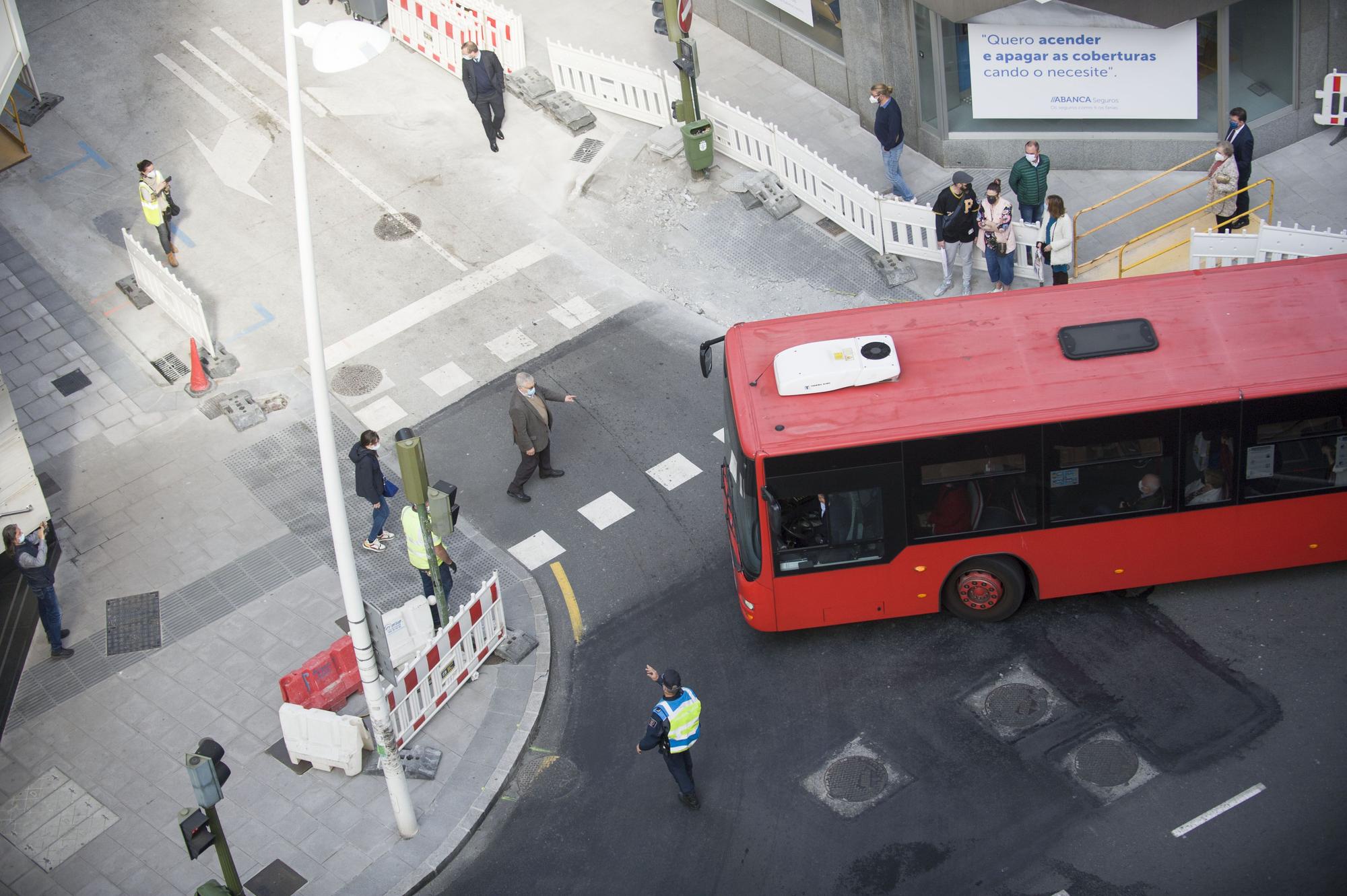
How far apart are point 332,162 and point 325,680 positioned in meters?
11.2

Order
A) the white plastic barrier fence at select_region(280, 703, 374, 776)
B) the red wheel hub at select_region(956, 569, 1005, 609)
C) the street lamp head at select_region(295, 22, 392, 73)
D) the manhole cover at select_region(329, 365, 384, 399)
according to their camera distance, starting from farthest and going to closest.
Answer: the manhole cover at select_region(329, 365, 384, 399) < the red wheel hub at select_region(956, 569, 1005, 609) < the white plastic barrier fence at select_region(280, 703, 374, 776) < the street lamp head at select_region(295, 22, 392, 73)

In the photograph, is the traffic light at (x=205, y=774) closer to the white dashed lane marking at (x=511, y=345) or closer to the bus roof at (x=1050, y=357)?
the bus roof at (x=1050, y=357)

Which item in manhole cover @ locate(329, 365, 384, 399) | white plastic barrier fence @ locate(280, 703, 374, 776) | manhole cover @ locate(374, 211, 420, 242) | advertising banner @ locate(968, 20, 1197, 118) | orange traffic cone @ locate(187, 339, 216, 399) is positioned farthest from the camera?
manhole cover @ locate(374, 211, 420, 242)

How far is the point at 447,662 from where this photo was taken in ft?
47.0

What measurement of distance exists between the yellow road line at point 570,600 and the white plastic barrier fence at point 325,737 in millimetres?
2570

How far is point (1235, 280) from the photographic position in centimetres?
1415

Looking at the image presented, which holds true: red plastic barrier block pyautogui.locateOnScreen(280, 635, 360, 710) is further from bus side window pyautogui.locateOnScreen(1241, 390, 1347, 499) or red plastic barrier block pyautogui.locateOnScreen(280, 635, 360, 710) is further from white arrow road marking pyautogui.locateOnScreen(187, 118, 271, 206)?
white arrow road marking pyautogui.locateOnScreen(187, 118, 271, 206)

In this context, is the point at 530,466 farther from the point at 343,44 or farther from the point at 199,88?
the point at 199,88

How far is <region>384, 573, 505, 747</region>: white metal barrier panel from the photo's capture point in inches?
545

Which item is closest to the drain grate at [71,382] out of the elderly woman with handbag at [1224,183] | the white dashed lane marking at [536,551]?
the white dashed lane marking at [536,551]

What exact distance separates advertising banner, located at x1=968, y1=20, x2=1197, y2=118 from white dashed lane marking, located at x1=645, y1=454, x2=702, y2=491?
7.77 m

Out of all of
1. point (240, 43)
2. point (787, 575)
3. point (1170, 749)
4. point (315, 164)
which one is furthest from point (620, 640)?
point (240, 43)

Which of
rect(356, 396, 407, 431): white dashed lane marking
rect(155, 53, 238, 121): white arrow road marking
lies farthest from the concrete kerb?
rect(155, 53, 238, 121): white arrow road marking

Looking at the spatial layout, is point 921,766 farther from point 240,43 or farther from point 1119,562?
point 240,43
